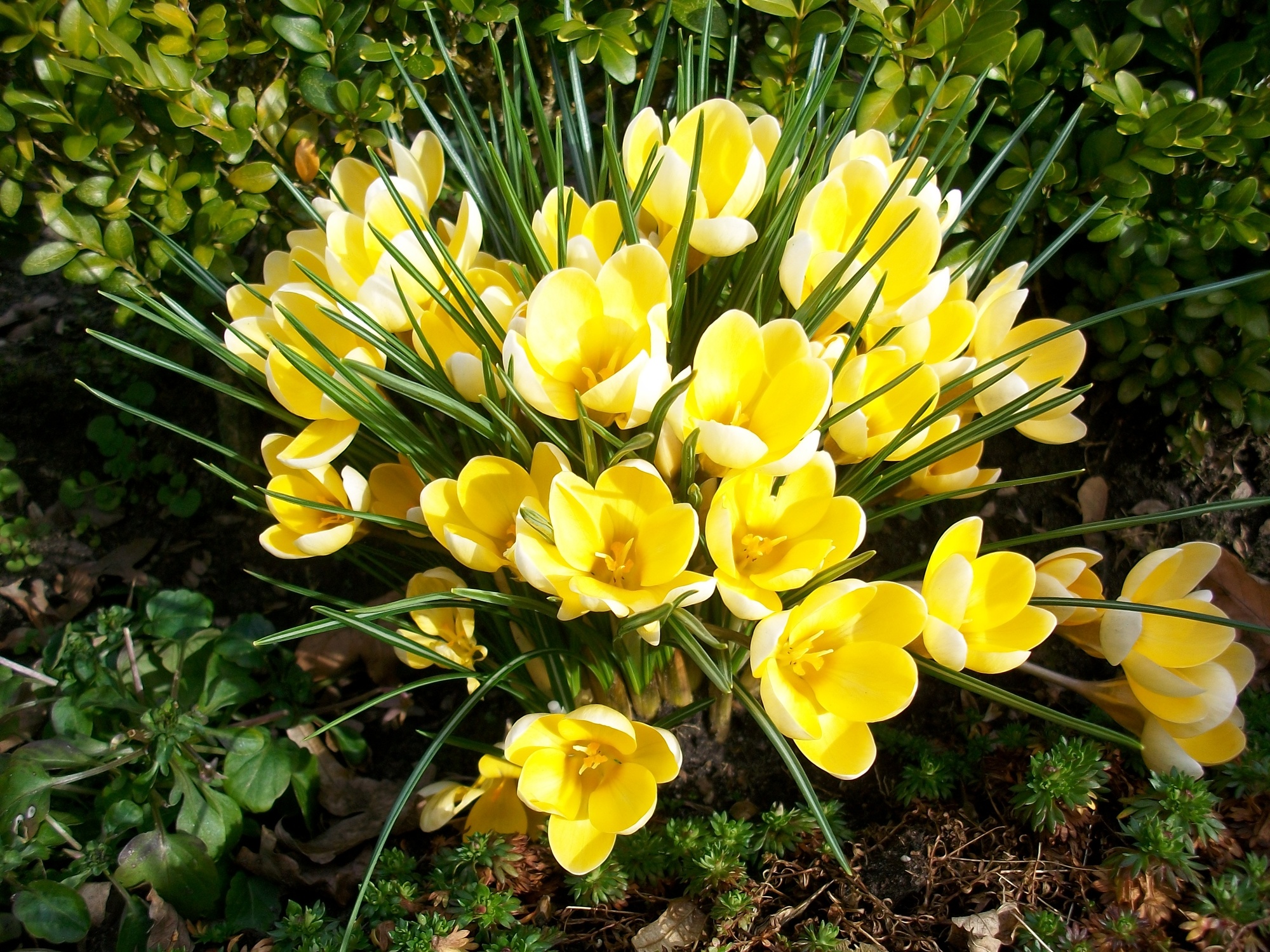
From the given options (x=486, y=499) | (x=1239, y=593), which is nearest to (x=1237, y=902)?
(x=1239, y=593)

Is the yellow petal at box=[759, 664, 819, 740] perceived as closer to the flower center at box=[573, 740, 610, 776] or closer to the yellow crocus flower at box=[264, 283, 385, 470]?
the flower center at box=[573, 740, 610, 776]

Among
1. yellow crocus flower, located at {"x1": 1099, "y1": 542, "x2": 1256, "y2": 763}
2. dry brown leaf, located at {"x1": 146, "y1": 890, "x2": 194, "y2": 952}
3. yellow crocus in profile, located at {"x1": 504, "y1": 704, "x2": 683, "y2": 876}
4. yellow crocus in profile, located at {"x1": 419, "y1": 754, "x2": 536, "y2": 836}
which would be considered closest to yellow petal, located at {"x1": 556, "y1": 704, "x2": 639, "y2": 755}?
yellow crocus in profile, located at {"x1": 504, "y1": 704, "x2": 683, "y2": 876}

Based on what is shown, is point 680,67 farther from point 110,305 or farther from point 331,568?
point 110,305

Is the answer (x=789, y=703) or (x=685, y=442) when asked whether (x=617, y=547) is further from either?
(x=789, y=703)

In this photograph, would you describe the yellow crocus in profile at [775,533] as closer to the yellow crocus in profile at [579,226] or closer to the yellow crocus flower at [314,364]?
the yellow crocus in profile at [579,226]

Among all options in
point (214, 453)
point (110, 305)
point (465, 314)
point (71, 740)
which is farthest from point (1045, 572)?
point (110, 305)

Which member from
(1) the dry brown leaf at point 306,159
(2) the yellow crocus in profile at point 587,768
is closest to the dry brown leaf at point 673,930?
(2) the yellow crocus in profile at point 587,768
